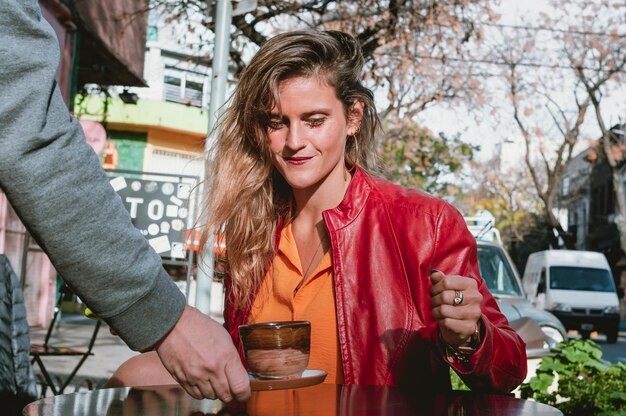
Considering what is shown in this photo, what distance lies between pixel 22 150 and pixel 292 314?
62.9 inches

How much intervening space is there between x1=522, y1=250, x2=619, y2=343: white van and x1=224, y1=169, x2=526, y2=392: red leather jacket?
20.8 meters

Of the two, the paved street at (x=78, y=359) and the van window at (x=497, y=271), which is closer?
the paved street at (x=78, y=359)

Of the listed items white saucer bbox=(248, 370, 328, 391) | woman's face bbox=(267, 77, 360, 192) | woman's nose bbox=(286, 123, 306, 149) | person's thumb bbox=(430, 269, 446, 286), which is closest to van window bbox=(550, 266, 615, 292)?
woman's face bbox=(267, 77, 360, 192)

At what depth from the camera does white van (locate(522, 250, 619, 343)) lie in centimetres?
2325

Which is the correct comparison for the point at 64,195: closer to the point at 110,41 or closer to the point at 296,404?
the point at 296,404

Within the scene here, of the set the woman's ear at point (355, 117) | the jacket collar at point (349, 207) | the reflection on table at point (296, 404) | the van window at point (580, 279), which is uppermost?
the woman's ear at point (355, 117)

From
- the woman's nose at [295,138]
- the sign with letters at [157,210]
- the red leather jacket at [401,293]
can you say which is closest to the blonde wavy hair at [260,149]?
the woman's nose at [295,138]

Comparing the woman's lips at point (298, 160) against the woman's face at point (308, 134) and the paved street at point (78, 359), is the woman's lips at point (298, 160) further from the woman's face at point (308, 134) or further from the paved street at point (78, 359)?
the paved street at point (78, 359)

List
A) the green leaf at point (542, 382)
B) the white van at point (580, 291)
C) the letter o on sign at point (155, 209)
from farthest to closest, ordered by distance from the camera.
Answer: the white van at point (580, 291) → the letter o on sign at point (155, 209) → the green leaf at point (542, 382)

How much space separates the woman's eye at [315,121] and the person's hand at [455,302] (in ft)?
3.79

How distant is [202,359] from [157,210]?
687 cm

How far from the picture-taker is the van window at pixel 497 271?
9.05 meters

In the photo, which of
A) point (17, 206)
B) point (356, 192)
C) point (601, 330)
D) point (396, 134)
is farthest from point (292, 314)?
point (601, 330)

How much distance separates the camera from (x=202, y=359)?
1.70 meters
